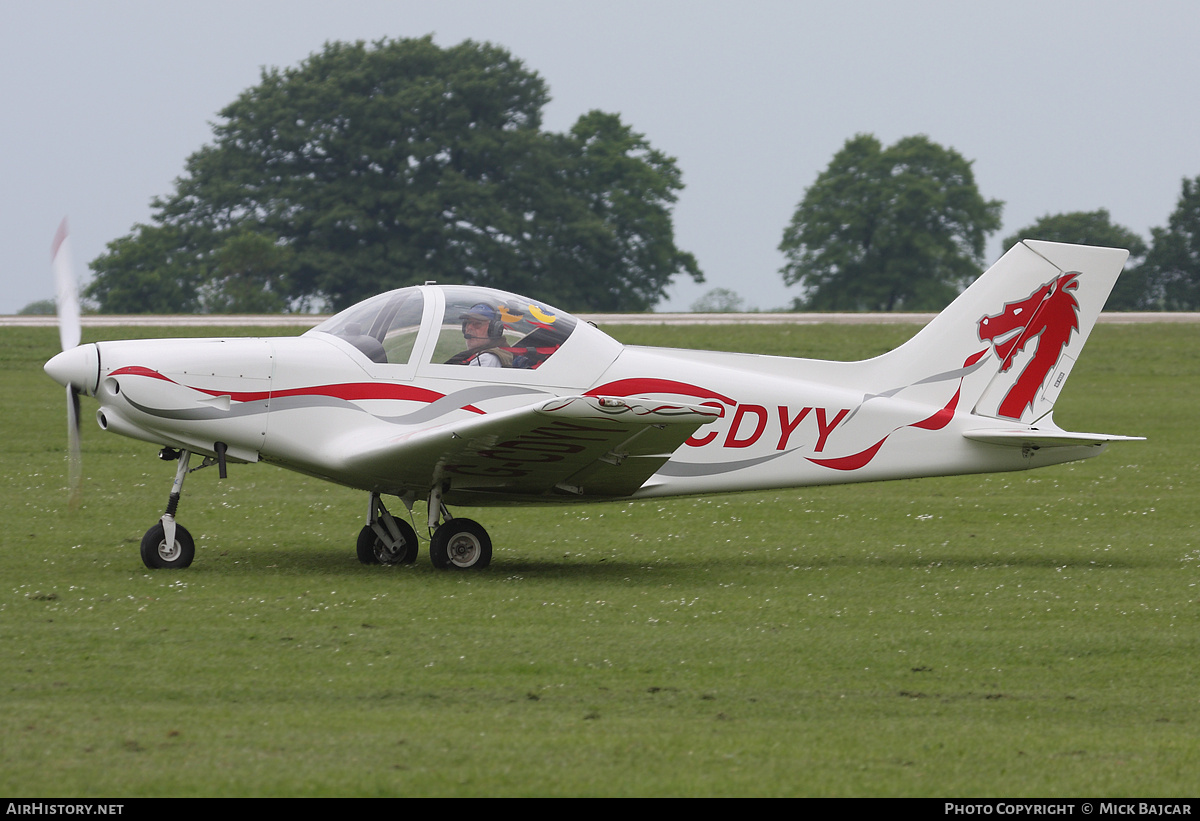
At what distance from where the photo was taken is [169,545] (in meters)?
9.42

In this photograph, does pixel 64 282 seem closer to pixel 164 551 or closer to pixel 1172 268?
pixel 164 551

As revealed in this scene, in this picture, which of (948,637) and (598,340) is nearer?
(948,637)

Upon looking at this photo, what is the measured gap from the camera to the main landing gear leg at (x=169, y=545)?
938 centimetres

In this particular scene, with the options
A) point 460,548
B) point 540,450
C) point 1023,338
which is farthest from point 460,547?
point 1023,338

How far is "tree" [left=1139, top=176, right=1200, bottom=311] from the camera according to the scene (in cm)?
6431

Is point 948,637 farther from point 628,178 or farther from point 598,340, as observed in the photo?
point 628,178

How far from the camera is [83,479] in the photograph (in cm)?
1537

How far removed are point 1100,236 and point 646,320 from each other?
4354 cm

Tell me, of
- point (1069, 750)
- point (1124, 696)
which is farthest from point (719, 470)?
point (1069, 750)

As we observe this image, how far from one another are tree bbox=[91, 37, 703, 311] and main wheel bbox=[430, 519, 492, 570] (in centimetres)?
4350

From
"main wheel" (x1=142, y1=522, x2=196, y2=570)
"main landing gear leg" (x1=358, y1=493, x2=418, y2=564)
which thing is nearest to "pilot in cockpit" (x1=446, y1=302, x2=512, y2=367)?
"main landing gear leg" (x1=358, y1=493, x2=418, y2=564)

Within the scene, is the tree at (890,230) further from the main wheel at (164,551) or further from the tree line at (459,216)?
the main wheel at (164,551)

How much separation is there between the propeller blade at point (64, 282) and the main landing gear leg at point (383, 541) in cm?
281

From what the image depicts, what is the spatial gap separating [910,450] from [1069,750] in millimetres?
5561
